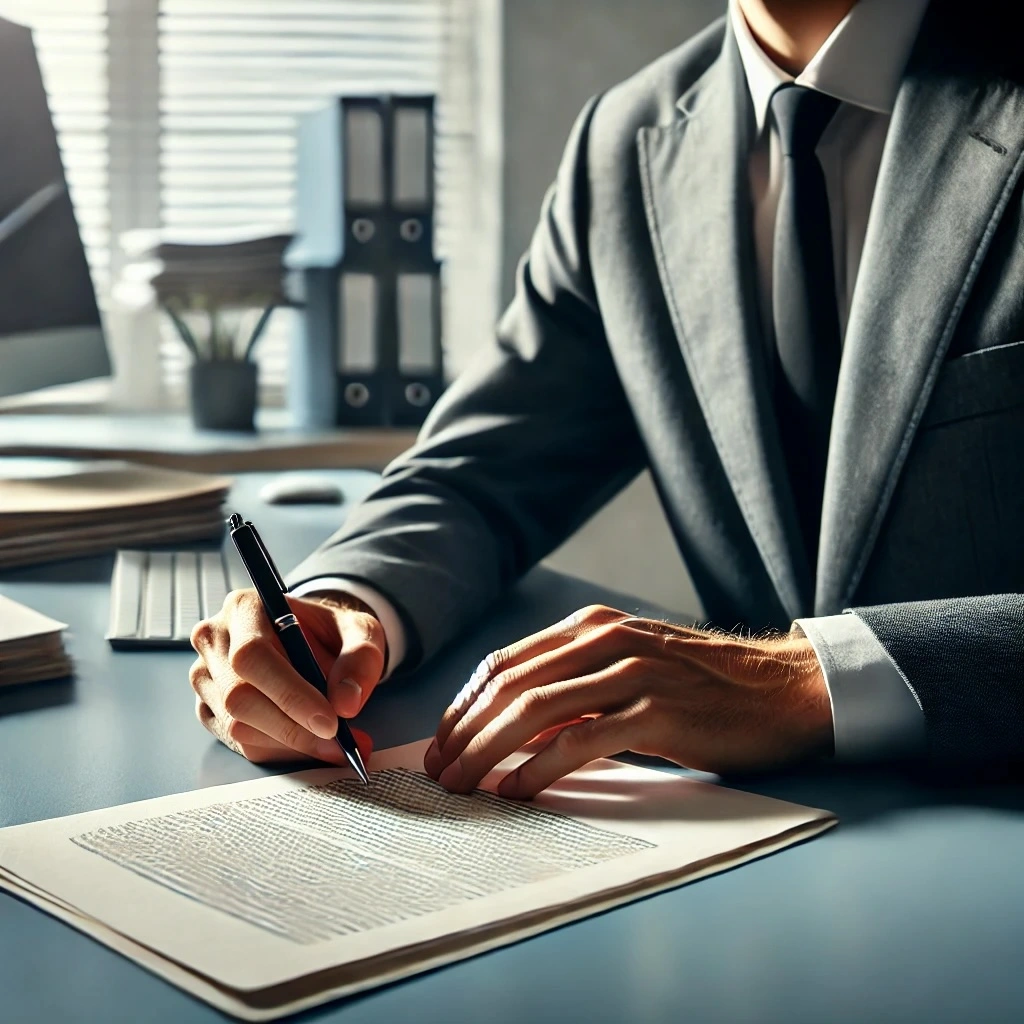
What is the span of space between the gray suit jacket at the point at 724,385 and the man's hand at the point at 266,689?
0.16 meters

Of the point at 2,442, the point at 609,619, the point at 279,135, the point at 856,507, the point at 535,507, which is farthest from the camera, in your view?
the point at 279,135

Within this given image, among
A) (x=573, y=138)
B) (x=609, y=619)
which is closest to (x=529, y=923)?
(x=609, y=619)

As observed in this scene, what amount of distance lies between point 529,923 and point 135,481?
114cm

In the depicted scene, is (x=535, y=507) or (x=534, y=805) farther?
(x=535, y=507)

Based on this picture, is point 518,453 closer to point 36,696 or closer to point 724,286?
point 724,286

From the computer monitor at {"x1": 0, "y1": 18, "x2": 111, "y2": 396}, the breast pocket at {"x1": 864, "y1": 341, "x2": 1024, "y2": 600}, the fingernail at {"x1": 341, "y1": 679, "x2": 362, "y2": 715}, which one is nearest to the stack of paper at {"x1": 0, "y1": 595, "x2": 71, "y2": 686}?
the fingernail at {"x1": 341, "y1": 679, "x2": 362, "y2": 715}

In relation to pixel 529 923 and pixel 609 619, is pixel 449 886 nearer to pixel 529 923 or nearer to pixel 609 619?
pixel 529 923

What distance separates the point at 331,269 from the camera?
258 cm

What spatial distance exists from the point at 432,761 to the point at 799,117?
0.70m

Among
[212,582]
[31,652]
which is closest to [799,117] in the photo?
[212,582]

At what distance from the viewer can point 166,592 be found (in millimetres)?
1210

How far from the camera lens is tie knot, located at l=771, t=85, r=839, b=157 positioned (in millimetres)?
1181

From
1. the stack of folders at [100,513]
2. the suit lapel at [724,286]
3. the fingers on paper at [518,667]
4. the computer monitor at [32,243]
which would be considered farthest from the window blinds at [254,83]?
the fingers on paper at [518,667]

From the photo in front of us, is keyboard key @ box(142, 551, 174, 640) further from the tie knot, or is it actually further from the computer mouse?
the tie knot
